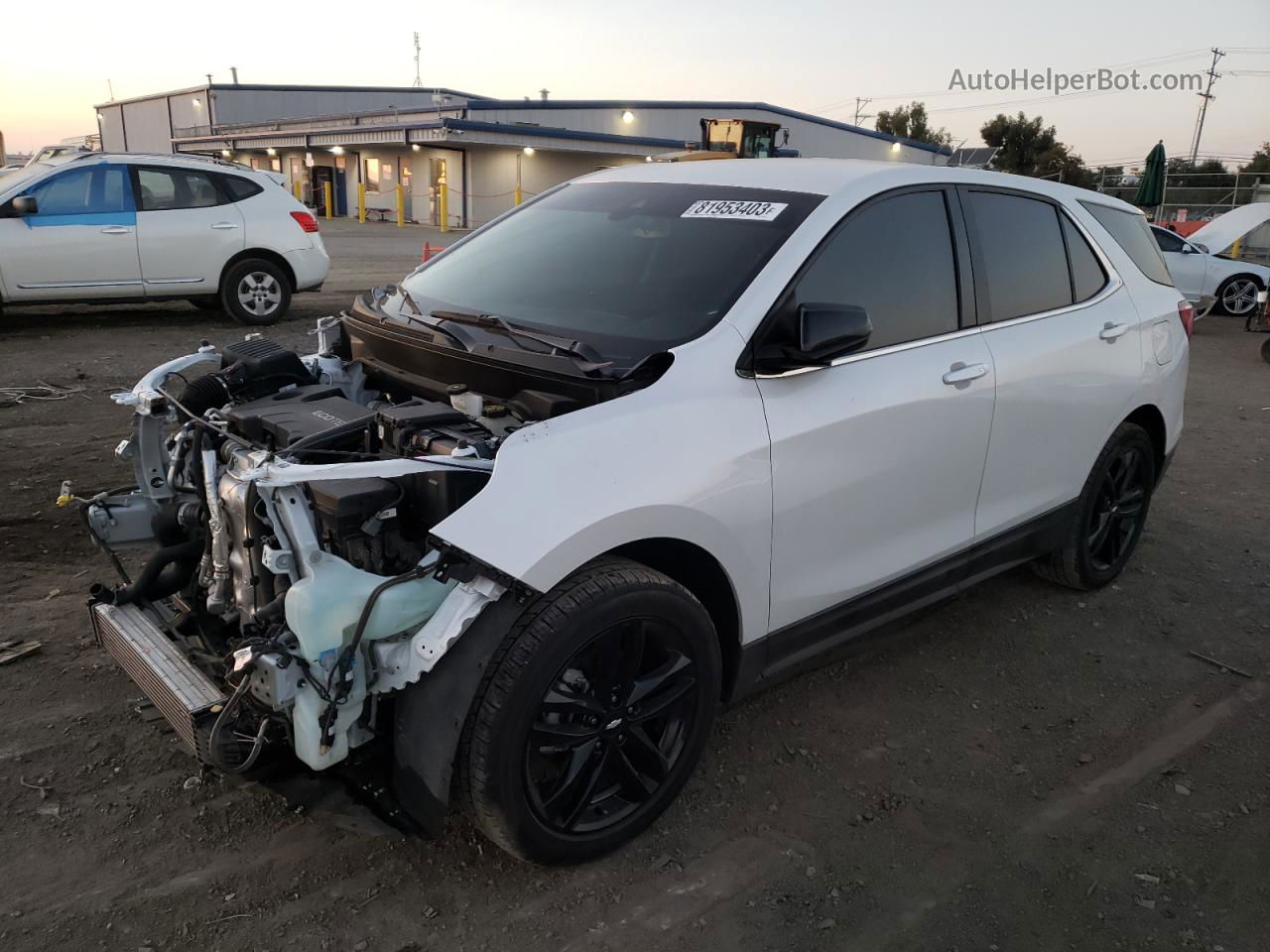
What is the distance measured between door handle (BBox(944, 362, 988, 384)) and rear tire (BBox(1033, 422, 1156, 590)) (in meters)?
1.25

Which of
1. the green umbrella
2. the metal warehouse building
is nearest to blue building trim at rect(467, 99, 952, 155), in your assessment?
the metal warehouse building

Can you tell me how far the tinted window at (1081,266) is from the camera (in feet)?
13.5

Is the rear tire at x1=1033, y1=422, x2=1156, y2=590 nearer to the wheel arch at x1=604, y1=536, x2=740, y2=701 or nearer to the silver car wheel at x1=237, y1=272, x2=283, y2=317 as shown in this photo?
the wheel arch at x1=604, y1=536, x2=740, y2=701

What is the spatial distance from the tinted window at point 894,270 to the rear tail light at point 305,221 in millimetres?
8865

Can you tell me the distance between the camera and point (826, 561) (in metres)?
3.05

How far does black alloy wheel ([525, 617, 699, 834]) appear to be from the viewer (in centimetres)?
248

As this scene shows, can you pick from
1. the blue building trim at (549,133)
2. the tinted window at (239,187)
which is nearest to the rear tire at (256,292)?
the tinted window at (239,187)

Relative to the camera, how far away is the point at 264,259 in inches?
415

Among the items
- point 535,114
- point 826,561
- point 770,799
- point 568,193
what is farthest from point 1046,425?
point 535,114

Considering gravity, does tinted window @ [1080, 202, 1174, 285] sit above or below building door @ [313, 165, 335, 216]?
above

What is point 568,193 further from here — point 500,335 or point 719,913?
point 719,913

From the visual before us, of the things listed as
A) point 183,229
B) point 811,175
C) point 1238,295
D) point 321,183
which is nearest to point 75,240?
point 183,229

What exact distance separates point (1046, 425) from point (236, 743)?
3.18 meters

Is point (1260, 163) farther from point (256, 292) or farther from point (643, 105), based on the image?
point (256, 292)
